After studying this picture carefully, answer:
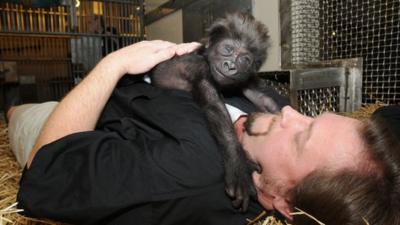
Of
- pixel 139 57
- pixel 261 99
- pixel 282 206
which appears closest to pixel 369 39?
pixel 261 99

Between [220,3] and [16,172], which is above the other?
[220,3]

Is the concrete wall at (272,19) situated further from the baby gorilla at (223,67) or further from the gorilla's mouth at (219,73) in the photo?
the gorilla's mouth at (219,73)

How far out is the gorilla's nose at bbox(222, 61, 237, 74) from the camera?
6.37 ft

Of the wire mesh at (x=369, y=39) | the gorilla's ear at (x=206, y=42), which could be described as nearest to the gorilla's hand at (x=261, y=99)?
the gorilla's ear at (x=206, y=42)

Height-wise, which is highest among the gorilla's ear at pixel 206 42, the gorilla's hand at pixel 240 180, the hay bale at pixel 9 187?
the gorilla's ear at pixel 206 42

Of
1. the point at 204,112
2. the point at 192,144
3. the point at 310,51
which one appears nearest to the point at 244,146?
the point at 204,112

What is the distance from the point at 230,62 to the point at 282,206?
0.88 meters

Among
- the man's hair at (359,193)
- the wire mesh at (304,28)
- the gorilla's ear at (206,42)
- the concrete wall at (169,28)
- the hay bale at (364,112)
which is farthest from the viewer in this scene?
the concrete wall at (169,28)

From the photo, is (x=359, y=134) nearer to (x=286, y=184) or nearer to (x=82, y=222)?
(x=286, y=184)

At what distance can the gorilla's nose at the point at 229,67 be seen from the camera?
1940mm

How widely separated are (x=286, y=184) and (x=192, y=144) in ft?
1.16

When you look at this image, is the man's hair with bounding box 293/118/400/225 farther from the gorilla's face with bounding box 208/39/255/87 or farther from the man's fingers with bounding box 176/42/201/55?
the man's fingers with bounding box 176/42/201/55

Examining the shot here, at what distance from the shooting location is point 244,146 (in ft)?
4.94

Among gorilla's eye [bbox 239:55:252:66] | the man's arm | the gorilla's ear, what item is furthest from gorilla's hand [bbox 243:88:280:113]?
the man's arm
